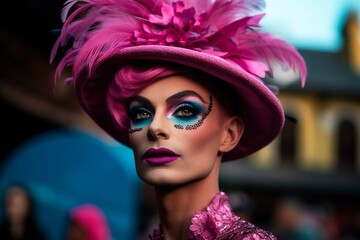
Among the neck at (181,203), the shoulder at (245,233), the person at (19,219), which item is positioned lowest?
the person at (19,219)

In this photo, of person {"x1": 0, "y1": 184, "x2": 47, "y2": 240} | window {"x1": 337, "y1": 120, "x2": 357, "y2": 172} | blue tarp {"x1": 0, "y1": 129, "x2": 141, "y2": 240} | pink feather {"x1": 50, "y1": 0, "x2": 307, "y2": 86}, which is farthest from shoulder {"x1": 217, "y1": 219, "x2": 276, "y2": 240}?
window {"x1": 337, "y1": 120, "x2": 357, "y2": 172}

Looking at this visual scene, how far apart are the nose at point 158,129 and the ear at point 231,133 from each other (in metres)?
0.28

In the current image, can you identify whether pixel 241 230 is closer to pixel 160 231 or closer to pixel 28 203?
pixel 160 231

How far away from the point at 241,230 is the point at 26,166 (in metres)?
5.64

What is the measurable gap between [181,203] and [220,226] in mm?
167

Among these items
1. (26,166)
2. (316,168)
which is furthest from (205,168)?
(316,168)

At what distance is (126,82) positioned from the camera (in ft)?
8.63

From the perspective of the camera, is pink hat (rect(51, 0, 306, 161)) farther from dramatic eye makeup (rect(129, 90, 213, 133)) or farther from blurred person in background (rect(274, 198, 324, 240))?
blurred person in background (rect(274, 198, 324, 240))

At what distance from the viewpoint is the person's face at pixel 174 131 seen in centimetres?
253

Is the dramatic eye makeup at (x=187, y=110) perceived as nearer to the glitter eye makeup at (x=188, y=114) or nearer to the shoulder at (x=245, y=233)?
the glitter eye makeup at (x=188, y=114)

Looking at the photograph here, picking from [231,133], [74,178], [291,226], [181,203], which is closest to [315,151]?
[291,226]

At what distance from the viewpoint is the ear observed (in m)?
2.73

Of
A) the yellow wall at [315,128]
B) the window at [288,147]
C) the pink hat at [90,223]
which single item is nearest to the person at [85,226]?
the pink hat at [90,223]

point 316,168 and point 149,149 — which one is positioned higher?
point 149,149
